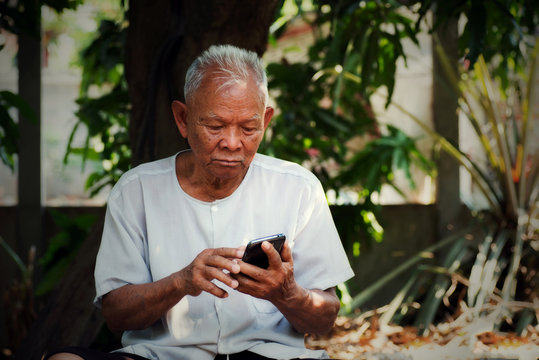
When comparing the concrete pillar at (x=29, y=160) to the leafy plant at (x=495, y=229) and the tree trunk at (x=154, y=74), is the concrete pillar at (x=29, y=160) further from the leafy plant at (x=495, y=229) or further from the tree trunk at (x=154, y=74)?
the leafy plant at (x=495, y=229)

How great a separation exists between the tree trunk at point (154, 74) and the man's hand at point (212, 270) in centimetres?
104

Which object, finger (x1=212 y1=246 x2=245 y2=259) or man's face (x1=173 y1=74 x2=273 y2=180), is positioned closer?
finger (x1=212 y1=246 x2=245 y2=259)

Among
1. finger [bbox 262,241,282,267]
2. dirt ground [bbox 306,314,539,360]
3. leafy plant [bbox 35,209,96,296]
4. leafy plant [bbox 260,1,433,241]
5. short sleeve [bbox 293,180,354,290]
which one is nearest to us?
finger [bbox 262,241,282,267]

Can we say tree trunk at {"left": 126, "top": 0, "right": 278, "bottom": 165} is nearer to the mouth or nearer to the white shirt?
the white shirt

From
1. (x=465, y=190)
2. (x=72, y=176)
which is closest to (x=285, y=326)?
(x=465, y=190)

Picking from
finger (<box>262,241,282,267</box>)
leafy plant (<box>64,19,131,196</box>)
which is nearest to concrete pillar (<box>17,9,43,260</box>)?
leafy plant (<box>64,19,131,196</box>)

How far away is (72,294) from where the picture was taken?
256 centimetres

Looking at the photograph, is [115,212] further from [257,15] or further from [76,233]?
[76,233]

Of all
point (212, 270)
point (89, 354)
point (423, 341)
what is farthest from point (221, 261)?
point (423, 341)

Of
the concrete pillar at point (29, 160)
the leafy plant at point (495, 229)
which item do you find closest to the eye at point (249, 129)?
the leafy plant at point (495, 229)

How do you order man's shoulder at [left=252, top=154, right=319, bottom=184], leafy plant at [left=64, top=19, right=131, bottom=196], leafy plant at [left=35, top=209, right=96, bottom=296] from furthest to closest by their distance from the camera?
leafy plant at [left=35, top=209, right=96, bottom=296]
leafy plant at [left=64, top=19, right=131, bottom=196]
man's shoulder at [left=252, top=154, right=319, bottom=184]

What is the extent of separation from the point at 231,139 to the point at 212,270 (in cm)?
40

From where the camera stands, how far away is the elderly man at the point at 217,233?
1769mm

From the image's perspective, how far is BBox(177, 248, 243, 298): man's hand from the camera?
157cm
